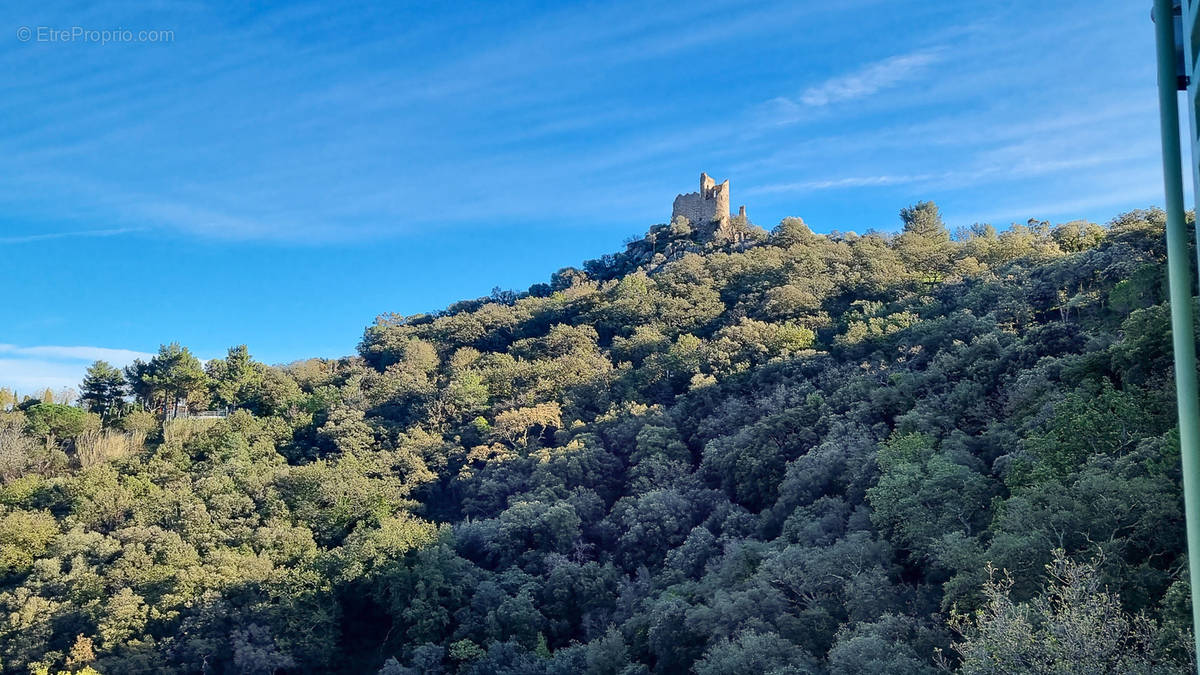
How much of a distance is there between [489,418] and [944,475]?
29956 mm

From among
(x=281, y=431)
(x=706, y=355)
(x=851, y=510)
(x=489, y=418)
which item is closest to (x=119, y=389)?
(x=281, y=431)

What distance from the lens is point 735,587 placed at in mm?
25922

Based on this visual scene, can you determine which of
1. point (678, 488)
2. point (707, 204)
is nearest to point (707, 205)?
point (707, 204)

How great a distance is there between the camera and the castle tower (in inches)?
2945

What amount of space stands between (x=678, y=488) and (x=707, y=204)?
43.8 m

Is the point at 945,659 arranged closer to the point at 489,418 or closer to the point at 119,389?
the point at 489,418

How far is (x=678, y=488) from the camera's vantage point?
36.2 metres

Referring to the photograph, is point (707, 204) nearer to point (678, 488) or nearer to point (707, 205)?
point (707, 205)

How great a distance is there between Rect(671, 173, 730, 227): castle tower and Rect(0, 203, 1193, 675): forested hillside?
13.2 meters

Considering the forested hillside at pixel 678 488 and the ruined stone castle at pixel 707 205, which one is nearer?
the forested hillside at pixel 678 488

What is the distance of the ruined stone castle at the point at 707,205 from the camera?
7481cm

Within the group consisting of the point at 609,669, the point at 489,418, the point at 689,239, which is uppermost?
the point at 689,239

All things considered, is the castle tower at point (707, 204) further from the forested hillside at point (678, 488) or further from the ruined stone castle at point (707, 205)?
the forested hillside at point (678, 488)

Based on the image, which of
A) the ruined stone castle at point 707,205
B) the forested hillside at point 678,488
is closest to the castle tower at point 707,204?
the ruined stone castle at point 707,205
